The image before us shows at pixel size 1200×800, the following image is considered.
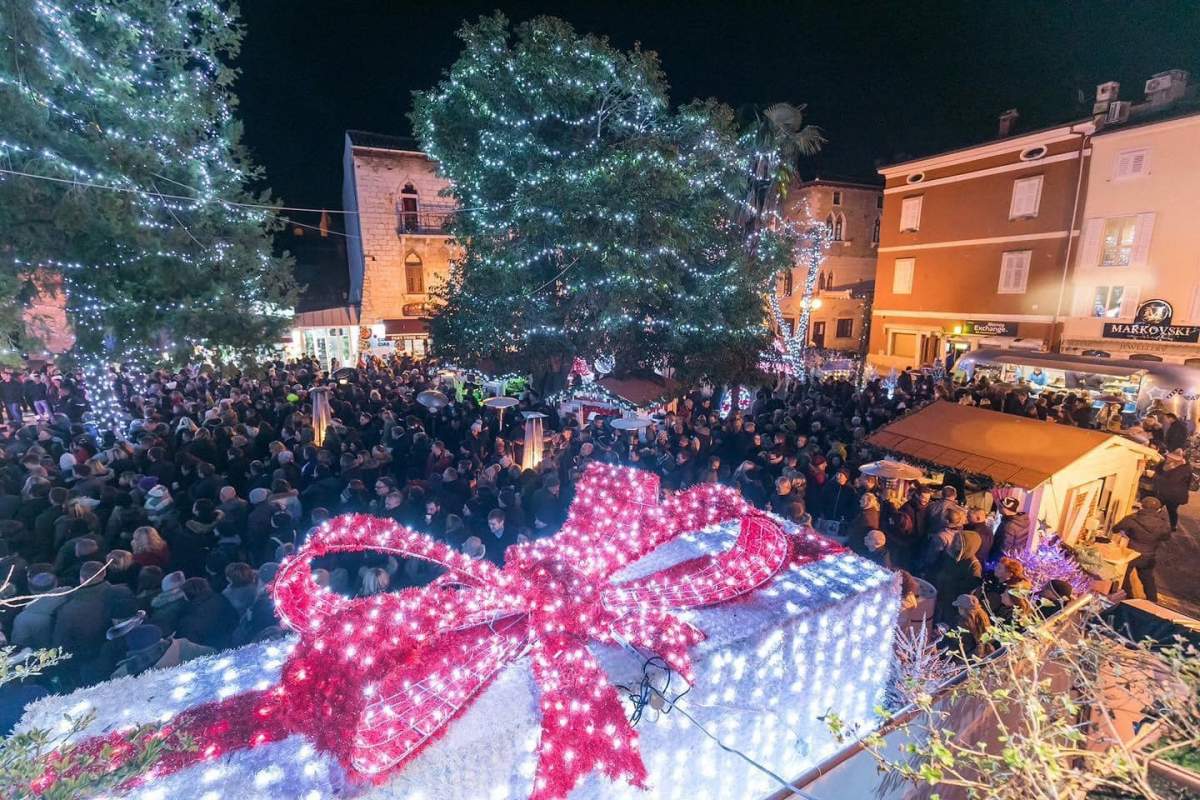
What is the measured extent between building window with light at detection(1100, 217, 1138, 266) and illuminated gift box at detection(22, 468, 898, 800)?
22.4m

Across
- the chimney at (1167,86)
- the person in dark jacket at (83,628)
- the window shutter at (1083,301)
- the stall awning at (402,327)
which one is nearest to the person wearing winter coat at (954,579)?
the person in dark jacket at (83,628)

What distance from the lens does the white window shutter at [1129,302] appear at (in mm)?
18391

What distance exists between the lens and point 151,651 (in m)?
4.14

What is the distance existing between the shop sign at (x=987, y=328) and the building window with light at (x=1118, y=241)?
346 cm

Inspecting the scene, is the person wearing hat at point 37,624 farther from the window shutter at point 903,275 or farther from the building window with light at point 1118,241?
the window shutter at point 903,275

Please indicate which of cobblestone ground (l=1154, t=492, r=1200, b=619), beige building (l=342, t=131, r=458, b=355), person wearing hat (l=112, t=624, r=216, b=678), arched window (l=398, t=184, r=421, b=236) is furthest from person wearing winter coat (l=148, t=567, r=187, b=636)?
arched window (l=398, t=184, r=421, b=236)

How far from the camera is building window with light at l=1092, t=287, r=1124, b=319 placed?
18922 mm

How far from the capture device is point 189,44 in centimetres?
1068

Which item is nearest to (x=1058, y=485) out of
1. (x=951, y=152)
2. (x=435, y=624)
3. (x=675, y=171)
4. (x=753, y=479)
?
(x=753, y=479)

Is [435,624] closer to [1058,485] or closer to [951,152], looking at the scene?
[1058,485]

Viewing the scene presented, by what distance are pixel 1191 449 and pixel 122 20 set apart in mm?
22340

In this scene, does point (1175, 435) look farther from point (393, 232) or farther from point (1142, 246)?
point (393, 232)

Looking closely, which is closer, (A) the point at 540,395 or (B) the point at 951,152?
(A) the point at 540,395

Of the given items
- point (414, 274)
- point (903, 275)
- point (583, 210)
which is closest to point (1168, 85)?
point (903, 275)
